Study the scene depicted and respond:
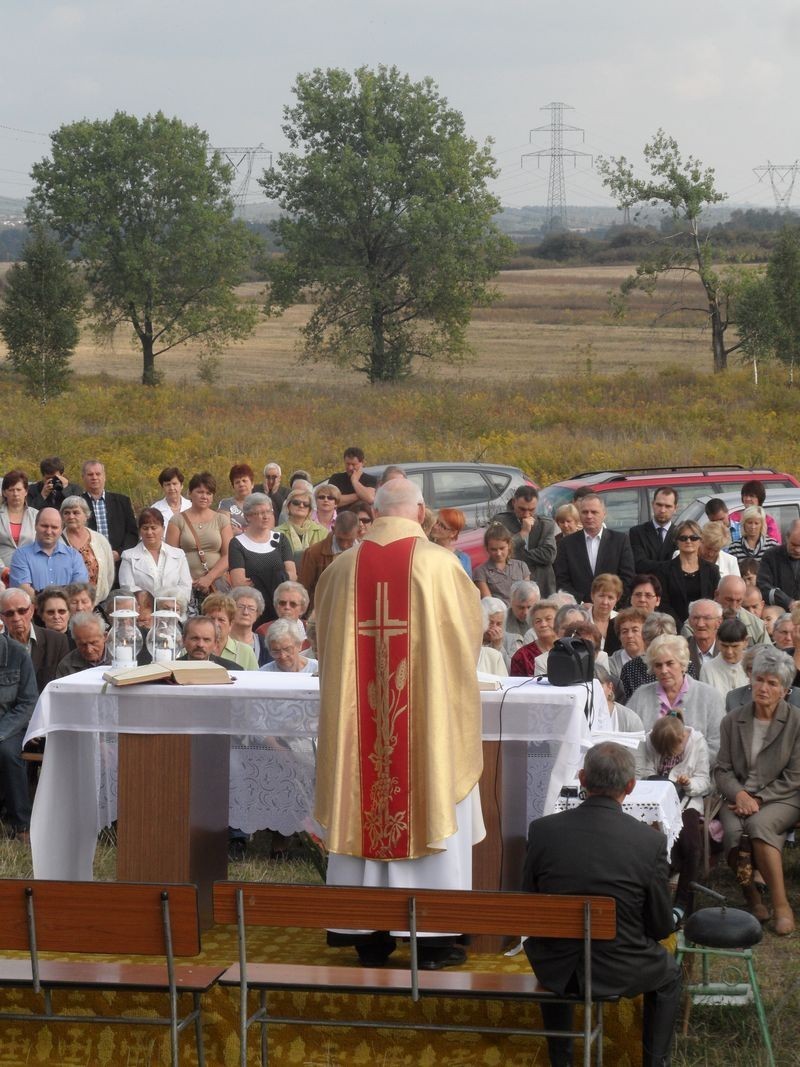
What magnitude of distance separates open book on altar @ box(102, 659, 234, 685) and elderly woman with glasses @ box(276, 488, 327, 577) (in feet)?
15.1

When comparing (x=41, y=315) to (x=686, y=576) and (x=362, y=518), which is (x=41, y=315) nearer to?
(x=362, y=518)

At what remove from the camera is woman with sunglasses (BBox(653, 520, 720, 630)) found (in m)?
10.1

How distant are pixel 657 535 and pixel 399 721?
20.7 ft

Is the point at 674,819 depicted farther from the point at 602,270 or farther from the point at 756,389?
the point at 602,270

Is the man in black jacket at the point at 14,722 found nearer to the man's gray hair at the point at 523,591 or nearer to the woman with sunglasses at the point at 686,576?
the man's gray hair at the point at 523,591

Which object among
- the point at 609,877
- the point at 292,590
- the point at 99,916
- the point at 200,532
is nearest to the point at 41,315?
the point at 200,532

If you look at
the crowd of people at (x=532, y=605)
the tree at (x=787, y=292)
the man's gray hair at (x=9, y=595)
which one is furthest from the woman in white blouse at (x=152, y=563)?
the tree at (x=787, y=292)

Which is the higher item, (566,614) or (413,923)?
(566,614)

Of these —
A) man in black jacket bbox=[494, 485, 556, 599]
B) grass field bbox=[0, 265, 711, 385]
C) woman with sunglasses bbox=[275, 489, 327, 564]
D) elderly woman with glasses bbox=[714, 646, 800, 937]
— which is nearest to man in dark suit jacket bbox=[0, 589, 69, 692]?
woman with sunglasses bbox=[275, 489, 327, 564]

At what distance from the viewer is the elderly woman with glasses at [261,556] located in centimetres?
992

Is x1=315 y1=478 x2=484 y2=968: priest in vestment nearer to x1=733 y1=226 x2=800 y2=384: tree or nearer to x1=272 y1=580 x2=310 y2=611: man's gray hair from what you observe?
x1=272 y1=580 x2=310 y2=611: man's gray hair

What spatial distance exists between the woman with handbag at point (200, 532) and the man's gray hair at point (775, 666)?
474 centimetres

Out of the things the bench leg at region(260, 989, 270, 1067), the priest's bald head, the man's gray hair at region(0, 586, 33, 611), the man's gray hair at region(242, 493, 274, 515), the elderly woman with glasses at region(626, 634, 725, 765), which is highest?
the priest's bald head

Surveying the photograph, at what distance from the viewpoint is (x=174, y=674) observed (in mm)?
5844
